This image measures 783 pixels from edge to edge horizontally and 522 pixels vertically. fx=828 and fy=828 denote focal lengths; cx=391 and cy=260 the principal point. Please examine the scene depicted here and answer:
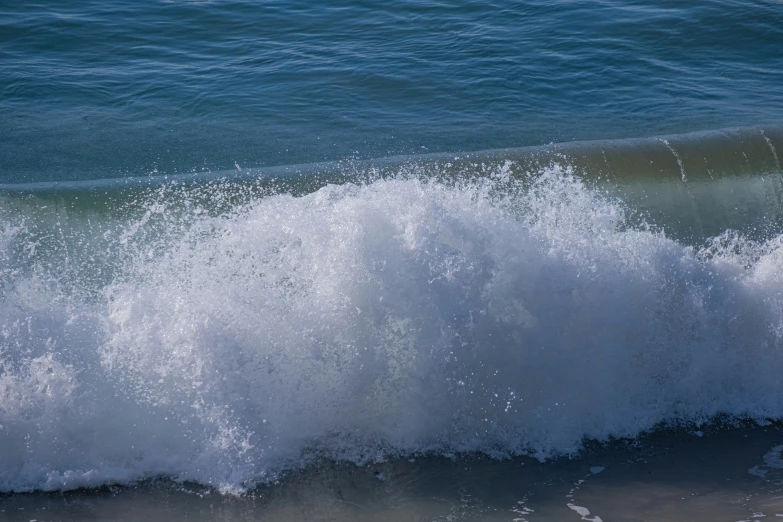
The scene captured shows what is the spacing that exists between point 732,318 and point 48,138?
6.12 metres

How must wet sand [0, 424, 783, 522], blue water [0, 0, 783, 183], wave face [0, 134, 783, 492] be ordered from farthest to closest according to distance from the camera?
1. blue water [0, 0, 783, 183]
2. wave face [0, 134, 783, 492]
3. wet sand [0, 424, 783, 522]

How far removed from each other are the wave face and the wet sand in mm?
117

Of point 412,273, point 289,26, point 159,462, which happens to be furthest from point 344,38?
point 159,462

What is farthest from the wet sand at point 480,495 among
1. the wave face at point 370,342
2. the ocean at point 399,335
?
the wave face at point 370,342

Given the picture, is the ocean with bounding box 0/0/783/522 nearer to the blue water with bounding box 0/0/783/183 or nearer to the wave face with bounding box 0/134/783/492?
the wave face with bounding box 0/134/783/492

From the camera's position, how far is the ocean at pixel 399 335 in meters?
4.22

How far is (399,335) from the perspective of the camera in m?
4.68

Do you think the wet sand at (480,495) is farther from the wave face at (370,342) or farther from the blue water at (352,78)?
the blue water at (352,78)

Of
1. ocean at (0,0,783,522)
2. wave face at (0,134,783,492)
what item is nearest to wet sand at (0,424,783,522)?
ocean at (0,0,783,522)

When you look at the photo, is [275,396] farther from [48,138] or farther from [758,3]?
[758,3]

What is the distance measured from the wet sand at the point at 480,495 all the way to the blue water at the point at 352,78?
3.70 m

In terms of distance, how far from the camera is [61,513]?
13.2 ft

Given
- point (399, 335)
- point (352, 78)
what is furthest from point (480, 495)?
point (352, 78)

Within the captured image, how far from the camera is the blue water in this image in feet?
25.5
